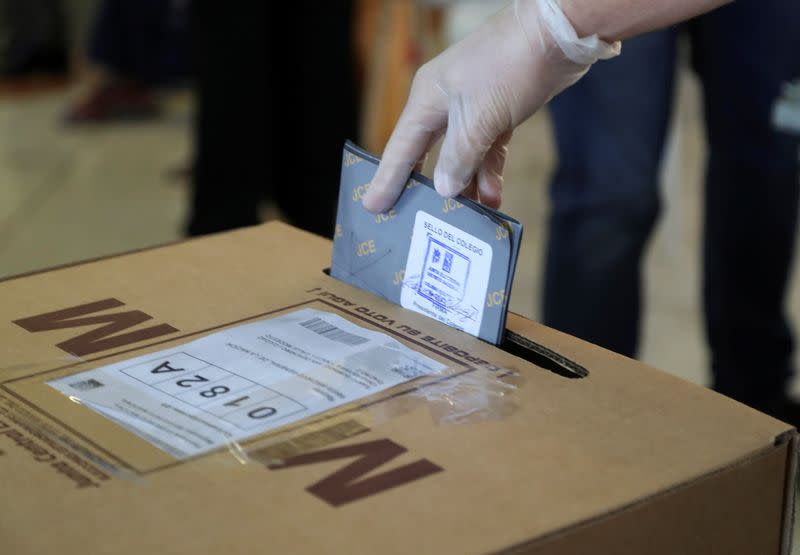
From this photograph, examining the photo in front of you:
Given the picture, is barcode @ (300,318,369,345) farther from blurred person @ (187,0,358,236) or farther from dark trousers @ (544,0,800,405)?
blurred person @ (187,0,358,236)

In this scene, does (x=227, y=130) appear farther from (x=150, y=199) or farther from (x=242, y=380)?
(x=242, y=380)

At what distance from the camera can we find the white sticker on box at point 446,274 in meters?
0.73

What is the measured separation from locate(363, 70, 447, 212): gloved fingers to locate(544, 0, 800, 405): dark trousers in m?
0.53

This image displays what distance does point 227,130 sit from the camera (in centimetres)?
199

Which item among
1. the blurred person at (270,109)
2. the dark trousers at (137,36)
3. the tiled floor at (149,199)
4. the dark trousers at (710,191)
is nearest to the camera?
the dark trousers at (710,191)

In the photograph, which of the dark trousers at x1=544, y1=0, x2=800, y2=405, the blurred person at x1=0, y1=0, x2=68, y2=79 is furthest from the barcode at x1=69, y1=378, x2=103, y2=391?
the blurred person at x1=0, y1=0, x2=68, y2=79

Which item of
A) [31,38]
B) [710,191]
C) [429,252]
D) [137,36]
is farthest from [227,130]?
[31,38]

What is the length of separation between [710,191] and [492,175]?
2.01ft

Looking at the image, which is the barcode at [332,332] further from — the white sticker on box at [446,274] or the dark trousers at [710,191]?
the dark trousers at [710,191]

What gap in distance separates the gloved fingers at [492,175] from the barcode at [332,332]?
0.18m

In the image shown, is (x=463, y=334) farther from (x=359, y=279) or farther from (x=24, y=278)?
(x=24, y=278)

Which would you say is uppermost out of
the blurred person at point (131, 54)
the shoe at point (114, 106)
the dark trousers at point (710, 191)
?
the blurred person at point (131, 54)

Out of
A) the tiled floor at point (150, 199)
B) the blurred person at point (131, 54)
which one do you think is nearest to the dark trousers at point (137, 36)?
the blurred person at point (131, 54)

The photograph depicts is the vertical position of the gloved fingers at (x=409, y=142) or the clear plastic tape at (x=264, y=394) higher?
the gloved fingers at (x=409, y=142)
